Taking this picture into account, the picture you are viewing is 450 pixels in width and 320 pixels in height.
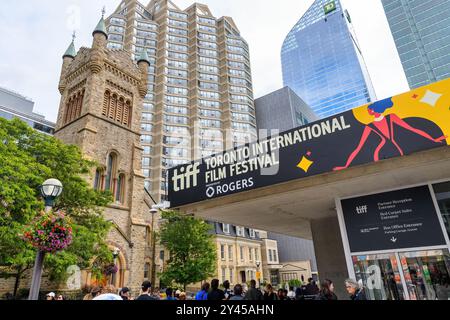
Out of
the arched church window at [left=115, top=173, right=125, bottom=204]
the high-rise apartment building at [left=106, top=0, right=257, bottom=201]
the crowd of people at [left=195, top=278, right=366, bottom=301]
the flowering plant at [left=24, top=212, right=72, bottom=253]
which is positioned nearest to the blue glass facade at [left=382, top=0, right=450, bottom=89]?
the high-rise apartment building at [left=106, top=0, right=257, bottom=201]

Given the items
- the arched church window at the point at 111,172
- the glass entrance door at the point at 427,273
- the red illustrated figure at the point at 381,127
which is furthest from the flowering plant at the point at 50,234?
the arched church window at the point at 111,172

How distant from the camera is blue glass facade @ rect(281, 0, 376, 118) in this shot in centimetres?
14038

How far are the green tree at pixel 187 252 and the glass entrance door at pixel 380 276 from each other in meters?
22.5

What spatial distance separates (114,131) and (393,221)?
26891 millimetres

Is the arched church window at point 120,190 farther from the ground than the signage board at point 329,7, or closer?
closer

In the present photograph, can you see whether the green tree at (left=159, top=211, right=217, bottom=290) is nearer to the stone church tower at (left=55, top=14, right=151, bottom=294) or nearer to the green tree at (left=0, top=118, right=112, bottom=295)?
the stone church tower at (left=55, top=14, right=151, bottom=294)

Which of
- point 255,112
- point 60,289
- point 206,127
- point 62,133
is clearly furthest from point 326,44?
point 60,289

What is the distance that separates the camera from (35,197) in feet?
50.8

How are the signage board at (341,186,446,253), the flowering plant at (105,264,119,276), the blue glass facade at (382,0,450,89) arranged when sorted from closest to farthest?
the signage board at (341,186,446,253) → the flowering plant at (105,264,119,276) → the blue glass facade at (382,0,450,89)

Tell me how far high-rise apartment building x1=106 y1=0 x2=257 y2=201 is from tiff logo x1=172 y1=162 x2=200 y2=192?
52521mm

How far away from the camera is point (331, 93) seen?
146 meters

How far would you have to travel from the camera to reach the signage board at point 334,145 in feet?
24.2

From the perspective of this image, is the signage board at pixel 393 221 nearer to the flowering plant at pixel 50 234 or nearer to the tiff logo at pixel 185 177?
the tiff logo at pixel 185 177

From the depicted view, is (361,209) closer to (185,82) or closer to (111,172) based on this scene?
(111,172)
